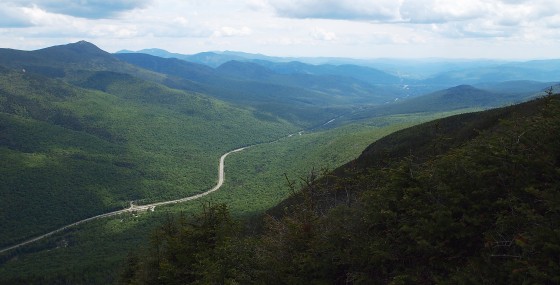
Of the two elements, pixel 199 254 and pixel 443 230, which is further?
pixel 199 254

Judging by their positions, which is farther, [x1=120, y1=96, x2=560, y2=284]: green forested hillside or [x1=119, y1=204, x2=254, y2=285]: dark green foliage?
[x1=119, y1=204, x2=254, y2=285]: dark green foliage

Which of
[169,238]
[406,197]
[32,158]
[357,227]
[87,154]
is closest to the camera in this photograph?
[406,197]

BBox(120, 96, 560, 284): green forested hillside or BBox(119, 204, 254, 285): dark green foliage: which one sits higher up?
BBox(120, 96, 560, 284): green forested hillside

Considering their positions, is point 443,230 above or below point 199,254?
above

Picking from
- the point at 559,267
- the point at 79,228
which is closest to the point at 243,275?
the point at 559,267

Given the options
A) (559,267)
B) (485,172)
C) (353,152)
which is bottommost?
(353,152)

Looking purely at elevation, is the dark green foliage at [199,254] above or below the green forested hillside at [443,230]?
below

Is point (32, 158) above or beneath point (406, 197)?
beneath

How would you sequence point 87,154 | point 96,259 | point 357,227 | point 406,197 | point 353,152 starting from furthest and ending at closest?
point 87,154, point 353,152, point 96,259, point 357,227, point 406,197

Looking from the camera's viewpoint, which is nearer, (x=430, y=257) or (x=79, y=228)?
(x=430, y=257)

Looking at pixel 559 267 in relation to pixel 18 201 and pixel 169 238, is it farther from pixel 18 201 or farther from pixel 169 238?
pixel 18 201

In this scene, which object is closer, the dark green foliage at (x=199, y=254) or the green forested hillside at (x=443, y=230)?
the green forested hillside at (x=443, y=230)
